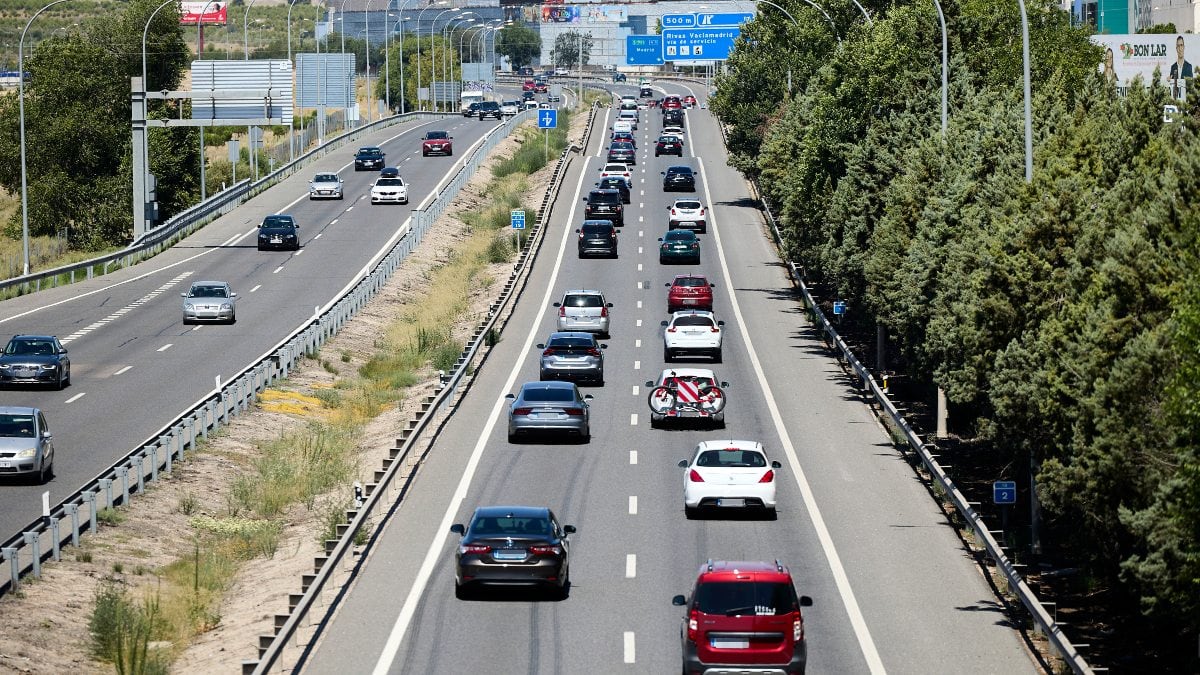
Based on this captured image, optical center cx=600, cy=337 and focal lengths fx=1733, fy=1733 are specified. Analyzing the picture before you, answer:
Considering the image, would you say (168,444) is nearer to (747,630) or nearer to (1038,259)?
(1038,259)

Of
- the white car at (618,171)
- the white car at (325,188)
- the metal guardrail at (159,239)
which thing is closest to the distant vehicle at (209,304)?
the metal guardrail at (159,239)

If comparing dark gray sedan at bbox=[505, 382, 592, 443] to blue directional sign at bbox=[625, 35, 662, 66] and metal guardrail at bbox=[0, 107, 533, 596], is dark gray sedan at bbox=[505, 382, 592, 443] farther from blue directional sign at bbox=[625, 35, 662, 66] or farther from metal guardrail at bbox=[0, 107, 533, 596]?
blue directional sign at bbox=[625, 35, 662, 66]

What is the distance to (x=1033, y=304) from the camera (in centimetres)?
2962

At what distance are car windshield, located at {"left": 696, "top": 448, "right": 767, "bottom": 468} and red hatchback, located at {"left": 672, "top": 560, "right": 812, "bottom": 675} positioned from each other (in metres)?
11.2

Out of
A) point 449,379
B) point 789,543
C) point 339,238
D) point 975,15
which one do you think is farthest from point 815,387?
point 339,238

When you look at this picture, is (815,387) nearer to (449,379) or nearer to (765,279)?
(449,379)

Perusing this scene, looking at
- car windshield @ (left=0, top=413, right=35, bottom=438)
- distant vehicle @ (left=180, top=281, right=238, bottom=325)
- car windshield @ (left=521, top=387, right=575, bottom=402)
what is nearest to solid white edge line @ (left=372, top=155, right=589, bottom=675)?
car windshield @ (left=521, top=387, right=575, bottom=402)

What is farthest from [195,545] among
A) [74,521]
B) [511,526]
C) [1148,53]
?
[1148,53]

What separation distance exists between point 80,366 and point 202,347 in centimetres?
457

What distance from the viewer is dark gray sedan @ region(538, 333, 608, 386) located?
4694 cm

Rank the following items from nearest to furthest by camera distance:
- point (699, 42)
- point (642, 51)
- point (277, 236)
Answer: point (277, 236) < point (699, 42) < point (642, 51)

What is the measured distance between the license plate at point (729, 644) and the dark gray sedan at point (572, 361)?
26.4 meters

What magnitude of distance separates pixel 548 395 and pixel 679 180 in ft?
192

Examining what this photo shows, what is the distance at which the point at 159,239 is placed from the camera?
77.2 m
